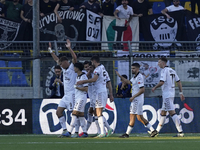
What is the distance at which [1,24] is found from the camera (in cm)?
1503

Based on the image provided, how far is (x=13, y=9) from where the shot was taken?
15.9 m

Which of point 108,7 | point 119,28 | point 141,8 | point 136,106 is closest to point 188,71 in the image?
point 136,106

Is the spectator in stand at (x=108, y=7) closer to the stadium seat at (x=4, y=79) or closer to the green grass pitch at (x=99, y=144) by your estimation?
the stadium seat at (x=4, y=79)

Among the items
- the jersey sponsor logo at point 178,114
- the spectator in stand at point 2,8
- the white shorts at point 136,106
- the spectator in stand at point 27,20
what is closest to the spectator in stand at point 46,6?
the spectator in stand at point 27,20

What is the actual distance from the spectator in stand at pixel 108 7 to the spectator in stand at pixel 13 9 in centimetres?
312

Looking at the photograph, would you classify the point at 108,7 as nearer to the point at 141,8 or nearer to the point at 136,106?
the point at 141,8

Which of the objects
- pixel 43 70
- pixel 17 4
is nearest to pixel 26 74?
pixel 43 70

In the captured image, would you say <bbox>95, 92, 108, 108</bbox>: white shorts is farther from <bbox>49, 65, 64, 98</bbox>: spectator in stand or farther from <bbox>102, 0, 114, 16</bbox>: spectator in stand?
<bbox>102, 0, 114, 16</bbox>: spectator in stand

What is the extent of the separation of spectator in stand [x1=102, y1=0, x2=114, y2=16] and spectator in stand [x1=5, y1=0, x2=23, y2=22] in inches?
123

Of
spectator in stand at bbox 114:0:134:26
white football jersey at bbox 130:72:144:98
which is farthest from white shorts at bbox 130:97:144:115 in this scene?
spectator in stand at bbox 114:0:134:26

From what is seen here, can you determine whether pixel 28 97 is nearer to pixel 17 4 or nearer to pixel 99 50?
pixel 99 50

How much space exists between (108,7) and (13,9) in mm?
3571

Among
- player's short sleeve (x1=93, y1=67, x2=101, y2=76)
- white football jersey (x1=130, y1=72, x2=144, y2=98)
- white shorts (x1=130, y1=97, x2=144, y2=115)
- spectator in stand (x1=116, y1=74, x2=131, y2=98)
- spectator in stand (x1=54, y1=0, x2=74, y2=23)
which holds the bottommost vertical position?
white shorts (x1=130, y1=97, x2=144, y2=115)

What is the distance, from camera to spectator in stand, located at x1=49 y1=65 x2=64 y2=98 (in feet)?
38.1
